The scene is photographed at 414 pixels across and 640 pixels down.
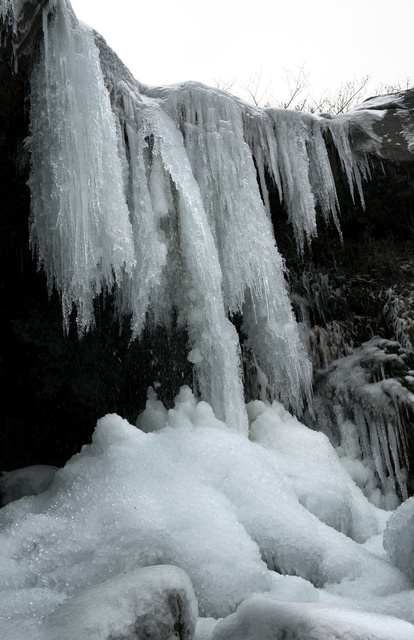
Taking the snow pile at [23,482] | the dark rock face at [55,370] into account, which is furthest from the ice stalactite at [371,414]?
the snow pile at [23,482]

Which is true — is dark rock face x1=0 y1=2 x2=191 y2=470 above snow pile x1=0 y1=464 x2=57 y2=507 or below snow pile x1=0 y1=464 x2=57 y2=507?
above

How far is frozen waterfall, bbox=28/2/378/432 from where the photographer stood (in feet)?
11.6

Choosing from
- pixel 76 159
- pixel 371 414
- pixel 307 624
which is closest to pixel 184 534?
pixel 307 624

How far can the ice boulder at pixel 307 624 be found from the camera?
1.59 m

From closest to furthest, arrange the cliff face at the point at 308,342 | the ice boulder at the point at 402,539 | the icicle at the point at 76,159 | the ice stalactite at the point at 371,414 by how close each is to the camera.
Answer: the ice boulder at the point at 402,539 < the icicle at the point at 76,159 < the ice stalactite at the point at 371,414 < the cliff face at the point at 308,342

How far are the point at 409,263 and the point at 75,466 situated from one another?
4.15 meters

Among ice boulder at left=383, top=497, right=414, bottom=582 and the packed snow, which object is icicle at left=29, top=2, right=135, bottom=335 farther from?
ice boulder at left=383, top=497, right=414, bottom=582

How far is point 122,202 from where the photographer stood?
3.70 metres

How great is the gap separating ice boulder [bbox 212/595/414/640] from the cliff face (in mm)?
2794

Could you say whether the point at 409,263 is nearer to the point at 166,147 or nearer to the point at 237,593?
the point at 166,147

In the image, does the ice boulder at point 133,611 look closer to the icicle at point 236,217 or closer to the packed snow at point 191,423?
the packed snow at point 191,423

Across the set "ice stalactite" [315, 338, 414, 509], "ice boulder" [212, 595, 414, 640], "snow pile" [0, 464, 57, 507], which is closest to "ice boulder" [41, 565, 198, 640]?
"ice boulder" [212, 595, 414, 640]

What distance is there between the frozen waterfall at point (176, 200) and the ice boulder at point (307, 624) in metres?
2.26

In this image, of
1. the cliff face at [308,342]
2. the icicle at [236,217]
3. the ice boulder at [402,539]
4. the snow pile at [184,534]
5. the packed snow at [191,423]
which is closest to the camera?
the packed snow at [191,423]
